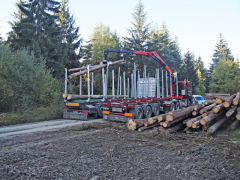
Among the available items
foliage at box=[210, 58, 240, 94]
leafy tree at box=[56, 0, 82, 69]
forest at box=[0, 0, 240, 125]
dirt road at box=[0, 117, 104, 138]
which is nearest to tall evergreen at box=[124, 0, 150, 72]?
forest at box=[0, 0, 240, 125]

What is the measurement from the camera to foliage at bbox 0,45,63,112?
13078 mm

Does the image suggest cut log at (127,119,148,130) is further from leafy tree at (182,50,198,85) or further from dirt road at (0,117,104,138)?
leafy tree at (182,50,198,85)

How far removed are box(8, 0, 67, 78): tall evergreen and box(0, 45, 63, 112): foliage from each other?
6.59m

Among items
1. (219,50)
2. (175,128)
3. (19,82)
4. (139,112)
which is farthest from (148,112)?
(219,50)

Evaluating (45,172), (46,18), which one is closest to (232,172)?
(45,172)

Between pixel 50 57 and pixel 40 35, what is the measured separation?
264 centimetres

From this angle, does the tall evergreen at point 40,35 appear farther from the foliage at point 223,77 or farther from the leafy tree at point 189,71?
the leafy tree at point 189,71

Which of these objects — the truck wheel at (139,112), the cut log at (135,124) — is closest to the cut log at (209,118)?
the cut log at (135,124)

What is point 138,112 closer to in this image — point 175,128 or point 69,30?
point 175,128

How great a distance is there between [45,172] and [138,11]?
3459 centimetres

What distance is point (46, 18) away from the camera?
2436 cm

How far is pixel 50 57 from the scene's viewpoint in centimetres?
2261

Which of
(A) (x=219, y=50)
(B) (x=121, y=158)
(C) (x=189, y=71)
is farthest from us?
(A) (x=219, y=50)

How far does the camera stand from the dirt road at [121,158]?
3942 millimetres
